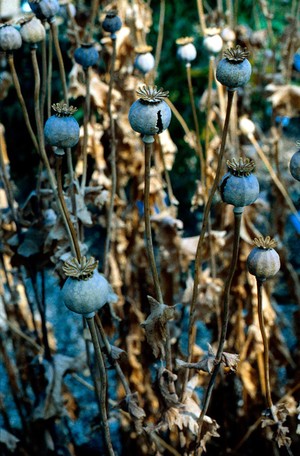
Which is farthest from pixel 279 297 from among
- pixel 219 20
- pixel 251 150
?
pixel 219 20

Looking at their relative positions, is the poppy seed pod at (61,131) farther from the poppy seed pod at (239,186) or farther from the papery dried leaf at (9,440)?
the papery dried leaf at (9,440)

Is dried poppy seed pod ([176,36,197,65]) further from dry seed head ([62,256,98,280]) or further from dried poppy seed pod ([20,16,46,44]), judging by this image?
dry seed head ([62,256,98,280])

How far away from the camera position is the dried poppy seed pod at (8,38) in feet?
3.28

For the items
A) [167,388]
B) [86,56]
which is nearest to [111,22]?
[86,56]

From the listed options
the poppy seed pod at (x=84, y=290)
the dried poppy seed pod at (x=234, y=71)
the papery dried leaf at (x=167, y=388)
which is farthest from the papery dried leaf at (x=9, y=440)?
the dried poppy seed pod at (x=234, y=71)

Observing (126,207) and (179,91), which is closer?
(126,207)

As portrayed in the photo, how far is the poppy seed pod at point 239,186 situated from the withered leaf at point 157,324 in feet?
0.69

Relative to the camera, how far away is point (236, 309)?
1626 millimetres

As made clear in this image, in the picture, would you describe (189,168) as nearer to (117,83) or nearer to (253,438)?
(117,83)

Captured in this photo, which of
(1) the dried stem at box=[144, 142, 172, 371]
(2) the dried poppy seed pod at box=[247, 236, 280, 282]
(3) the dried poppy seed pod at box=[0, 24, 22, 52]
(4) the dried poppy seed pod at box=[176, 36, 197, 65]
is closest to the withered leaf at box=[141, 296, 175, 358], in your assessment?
(1) the dried stem at box=[144, 142, 172, 371]

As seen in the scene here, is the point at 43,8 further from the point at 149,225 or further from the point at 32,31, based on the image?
the point at 149,225

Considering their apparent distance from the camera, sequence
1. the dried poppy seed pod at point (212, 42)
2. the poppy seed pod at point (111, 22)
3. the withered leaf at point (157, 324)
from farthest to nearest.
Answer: the dried poppy seed pod at point (212, 42), the poppy seed pod at point (111, 22), the withered leaf at point (157, 324)

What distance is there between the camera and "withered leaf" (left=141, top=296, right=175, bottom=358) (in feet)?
3.01

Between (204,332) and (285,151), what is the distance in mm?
1576
